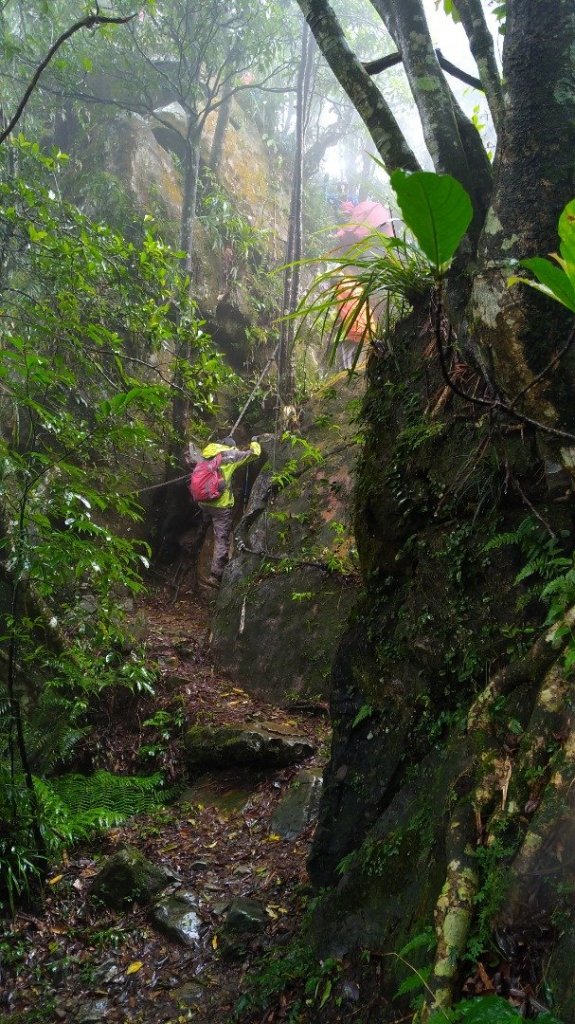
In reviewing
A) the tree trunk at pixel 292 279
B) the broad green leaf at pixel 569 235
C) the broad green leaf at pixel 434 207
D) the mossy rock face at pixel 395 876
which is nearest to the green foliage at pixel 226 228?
the tree trunk at pixel 292 279

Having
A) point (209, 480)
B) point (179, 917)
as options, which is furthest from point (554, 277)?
point (209, 480)

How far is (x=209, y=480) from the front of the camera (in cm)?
869

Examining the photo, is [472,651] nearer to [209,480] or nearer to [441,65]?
[441,65]

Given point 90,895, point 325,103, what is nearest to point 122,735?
point 90,895

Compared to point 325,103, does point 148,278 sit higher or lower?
lower

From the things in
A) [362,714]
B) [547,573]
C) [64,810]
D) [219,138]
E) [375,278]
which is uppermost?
[219,138]

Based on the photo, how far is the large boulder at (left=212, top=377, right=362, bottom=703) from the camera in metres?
6.54

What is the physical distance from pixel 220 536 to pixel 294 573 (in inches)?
91.2

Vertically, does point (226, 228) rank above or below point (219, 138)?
below

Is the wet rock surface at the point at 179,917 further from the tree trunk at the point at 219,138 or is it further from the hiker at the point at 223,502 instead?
the tree trunk at the point at 219,138

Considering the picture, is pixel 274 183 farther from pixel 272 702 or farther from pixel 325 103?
pixel 272 702

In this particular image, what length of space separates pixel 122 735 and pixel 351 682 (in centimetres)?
324

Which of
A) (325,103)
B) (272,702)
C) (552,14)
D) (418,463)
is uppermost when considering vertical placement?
(325,103)

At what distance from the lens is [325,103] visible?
790 inches
